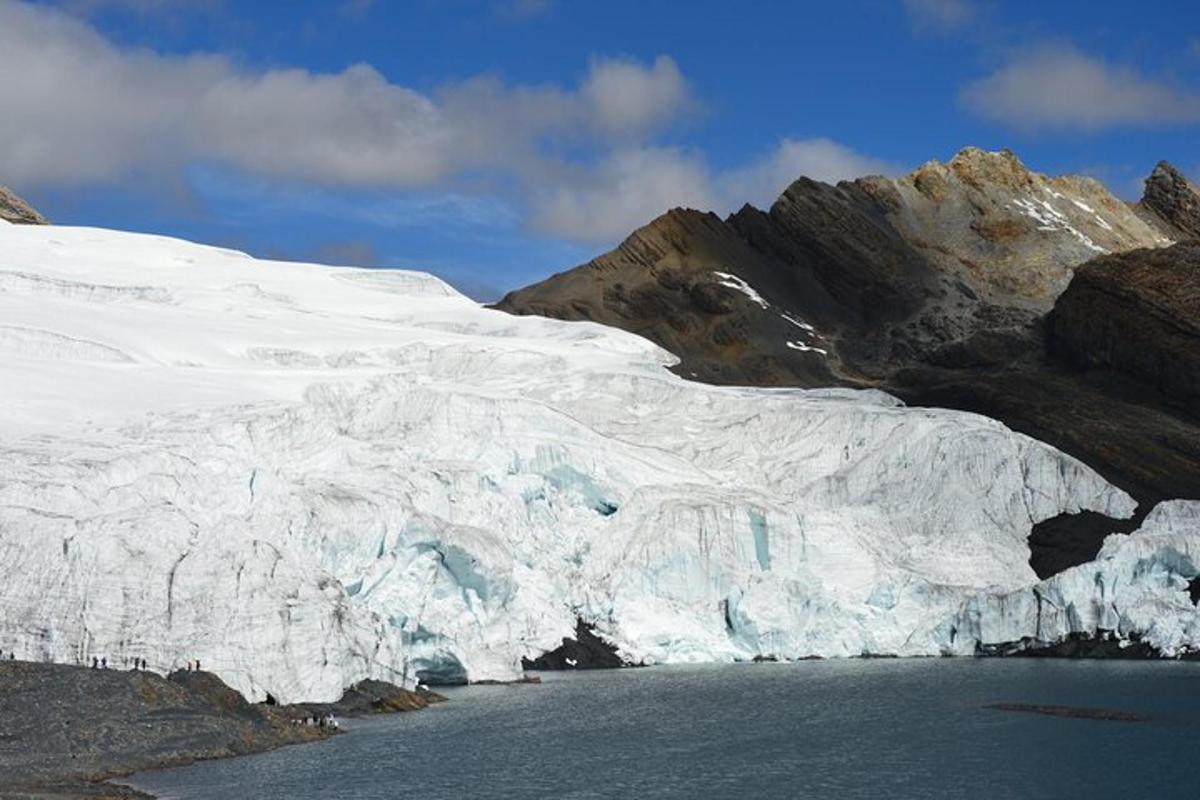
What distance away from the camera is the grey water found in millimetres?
36469

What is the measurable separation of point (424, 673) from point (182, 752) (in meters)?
17.7

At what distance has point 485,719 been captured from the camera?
153 ft

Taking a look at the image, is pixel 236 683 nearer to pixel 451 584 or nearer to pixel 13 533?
pixel 13 533

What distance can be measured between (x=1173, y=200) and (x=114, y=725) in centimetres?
12423

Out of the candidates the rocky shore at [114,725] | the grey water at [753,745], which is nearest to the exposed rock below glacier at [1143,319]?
the grey water at [753,745]

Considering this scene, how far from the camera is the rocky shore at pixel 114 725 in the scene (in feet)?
117

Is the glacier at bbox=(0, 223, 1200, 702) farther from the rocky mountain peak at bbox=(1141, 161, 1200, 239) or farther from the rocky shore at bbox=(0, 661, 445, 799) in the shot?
the rocky mountain peak at bbox=(1141, 161, 1200, 239)

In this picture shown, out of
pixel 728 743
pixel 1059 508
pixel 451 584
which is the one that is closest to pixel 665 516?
pixel 451 584

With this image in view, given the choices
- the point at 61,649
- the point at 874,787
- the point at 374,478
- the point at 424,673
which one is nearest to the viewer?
the point at 874,787

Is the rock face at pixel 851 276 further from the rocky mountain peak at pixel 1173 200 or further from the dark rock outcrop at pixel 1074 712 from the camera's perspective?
the dark rock outcrop at pixel 1074 712

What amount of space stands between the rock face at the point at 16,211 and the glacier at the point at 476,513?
46.7 meters

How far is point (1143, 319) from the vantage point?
85.9m

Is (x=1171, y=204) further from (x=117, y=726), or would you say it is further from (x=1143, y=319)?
(x=117, y=726)

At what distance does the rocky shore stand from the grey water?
0.87 m
